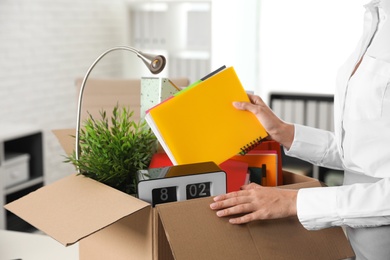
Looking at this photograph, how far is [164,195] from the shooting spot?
3.95 feet

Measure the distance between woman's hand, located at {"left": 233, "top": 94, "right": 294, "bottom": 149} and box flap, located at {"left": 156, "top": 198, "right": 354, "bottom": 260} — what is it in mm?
320

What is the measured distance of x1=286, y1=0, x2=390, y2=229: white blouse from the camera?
127 centimetres

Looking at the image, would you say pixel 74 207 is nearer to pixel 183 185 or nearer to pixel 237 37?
pixel 183 185

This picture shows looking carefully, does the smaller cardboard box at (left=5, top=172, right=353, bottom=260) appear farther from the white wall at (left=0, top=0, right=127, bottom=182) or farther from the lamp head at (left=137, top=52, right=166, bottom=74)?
the white wall at (left=0, top=0, right=127, bottom=182)

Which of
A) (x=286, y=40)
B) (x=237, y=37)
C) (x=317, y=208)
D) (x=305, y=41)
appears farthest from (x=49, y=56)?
(x=317, y=208)

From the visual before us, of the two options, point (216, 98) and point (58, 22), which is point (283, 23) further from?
point (216, 98)

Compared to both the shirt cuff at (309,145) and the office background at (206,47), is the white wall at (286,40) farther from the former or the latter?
the shirt cuff at (309,145)

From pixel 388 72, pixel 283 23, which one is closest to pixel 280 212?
pixel 388 72

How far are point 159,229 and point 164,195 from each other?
7 cm

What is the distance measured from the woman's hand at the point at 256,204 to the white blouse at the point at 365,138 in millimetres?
28

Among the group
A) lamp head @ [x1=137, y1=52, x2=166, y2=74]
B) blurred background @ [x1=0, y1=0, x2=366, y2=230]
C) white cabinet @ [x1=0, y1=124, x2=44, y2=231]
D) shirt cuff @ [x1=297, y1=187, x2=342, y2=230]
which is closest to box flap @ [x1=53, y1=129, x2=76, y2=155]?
lamp head @ [x1=137, y1=52, x2=166, y2=74]

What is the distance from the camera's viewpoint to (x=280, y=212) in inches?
48.9

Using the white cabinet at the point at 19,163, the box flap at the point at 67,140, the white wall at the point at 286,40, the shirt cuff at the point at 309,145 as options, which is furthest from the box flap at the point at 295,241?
the white wall at the point at 286,40

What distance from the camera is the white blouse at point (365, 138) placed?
1.27m
